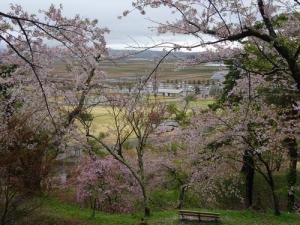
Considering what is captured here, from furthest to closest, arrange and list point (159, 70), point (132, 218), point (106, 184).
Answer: point (106, 184), point (132, 218), point (159, 70)

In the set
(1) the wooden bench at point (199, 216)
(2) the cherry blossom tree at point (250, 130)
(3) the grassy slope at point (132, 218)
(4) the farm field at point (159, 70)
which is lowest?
(3) the grassy slope at point (132, 218)

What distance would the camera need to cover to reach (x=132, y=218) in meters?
15.4

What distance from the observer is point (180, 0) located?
6730 mm

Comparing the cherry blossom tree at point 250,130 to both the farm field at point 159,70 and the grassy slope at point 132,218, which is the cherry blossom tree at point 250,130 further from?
A: the farm field at point 159,70

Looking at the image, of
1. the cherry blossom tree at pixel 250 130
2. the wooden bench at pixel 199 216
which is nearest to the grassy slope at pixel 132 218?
the wooden bench at pixel 199 216

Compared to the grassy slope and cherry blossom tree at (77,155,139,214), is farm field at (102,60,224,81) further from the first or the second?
the grassy slope

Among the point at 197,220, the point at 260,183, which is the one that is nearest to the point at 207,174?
the point at 197,220

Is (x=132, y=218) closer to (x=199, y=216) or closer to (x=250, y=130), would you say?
(x=199, y=216)

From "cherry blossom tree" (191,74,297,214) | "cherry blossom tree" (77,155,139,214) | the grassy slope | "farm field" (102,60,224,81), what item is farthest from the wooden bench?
"farm field" (102,60,224,81)

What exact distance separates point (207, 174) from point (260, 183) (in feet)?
33.7

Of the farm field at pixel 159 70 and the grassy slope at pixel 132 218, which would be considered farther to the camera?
the grassy slope at pixel 132 218

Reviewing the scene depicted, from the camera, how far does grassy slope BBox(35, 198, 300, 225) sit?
47.1 feet

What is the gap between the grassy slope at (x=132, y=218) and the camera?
14367 mm

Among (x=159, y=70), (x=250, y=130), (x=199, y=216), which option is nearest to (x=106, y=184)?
(x=199, y=216)
